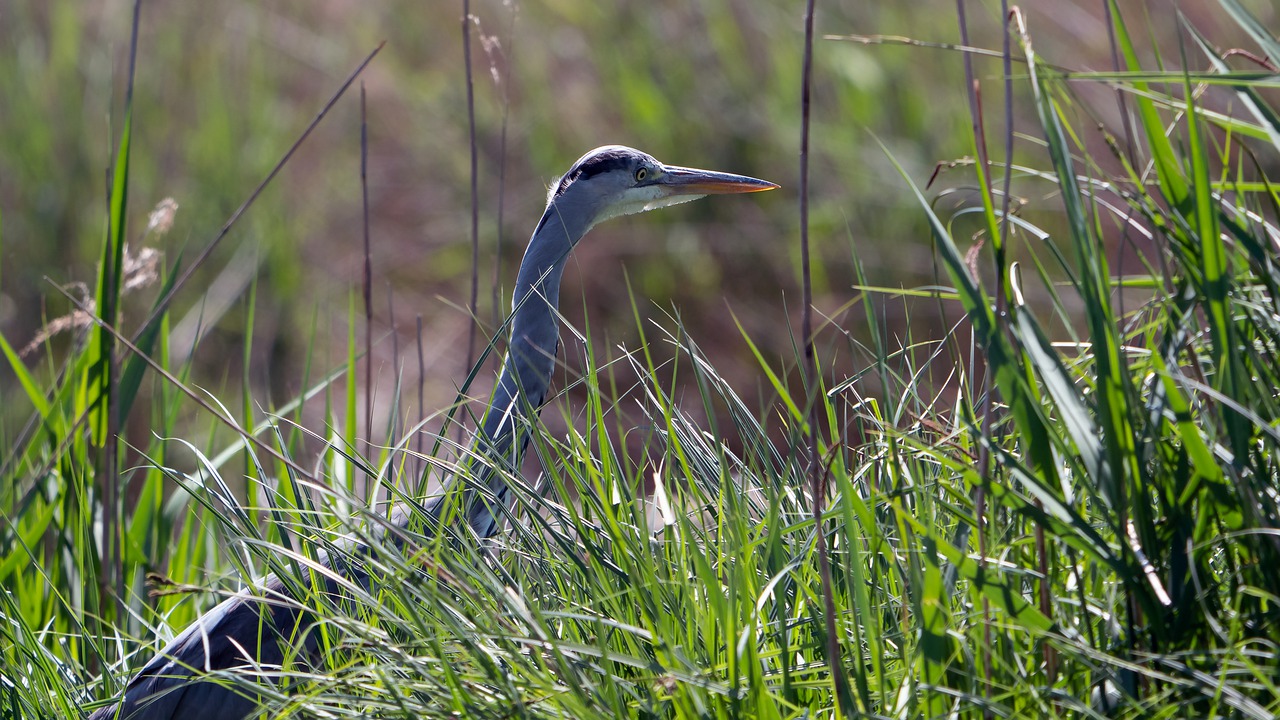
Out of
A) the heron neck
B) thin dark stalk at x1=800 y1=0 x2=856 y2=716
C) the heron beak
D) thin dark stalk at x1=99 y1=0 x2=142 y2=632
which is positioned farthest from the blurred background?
thin dark stalk at x1=800 y1=0 x2=856 y2=716

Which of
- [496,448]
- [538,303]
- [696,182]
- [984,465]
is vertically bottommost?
[496,448]

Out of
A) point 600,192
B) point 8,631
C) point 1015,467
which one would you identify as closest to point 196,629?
point 8,631

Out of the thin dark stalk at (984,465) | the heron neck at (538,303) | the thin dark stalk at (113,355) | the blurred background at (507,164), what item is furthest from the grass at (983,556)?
the blurred background at (507,164)

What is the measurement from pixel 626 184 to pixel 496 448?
42.9 inches

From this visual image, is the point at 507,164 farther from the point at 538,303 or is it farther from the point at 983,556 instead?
the point at 983,556

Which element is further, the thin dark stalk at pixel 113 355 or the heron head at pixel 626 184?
the heron head at pixel 626 184

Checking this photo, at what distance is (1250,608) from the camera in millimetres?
1390

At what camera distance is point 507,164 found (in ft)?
21.1

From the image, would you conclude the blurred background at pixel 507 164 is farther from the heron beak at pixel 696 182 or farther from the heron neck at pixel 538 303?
the heron neck at pixel 538 303

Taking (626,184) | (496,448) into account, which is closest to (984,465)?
(496,448)

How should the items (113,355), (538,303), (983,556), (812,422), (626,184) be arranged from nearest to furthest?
1. (983,556)
2. (812,422)
3. (113,355)
4. (538,303)
5. (626,184)

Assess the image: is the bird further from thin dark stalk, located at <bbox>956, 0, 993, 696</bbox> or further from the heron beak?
thin dark stalk, located at <bbox>956, 0, 993, 696</bbox>

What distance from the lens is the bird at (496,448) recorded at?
73.5 inches

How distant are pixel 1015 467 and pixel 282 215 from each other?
5719mm
